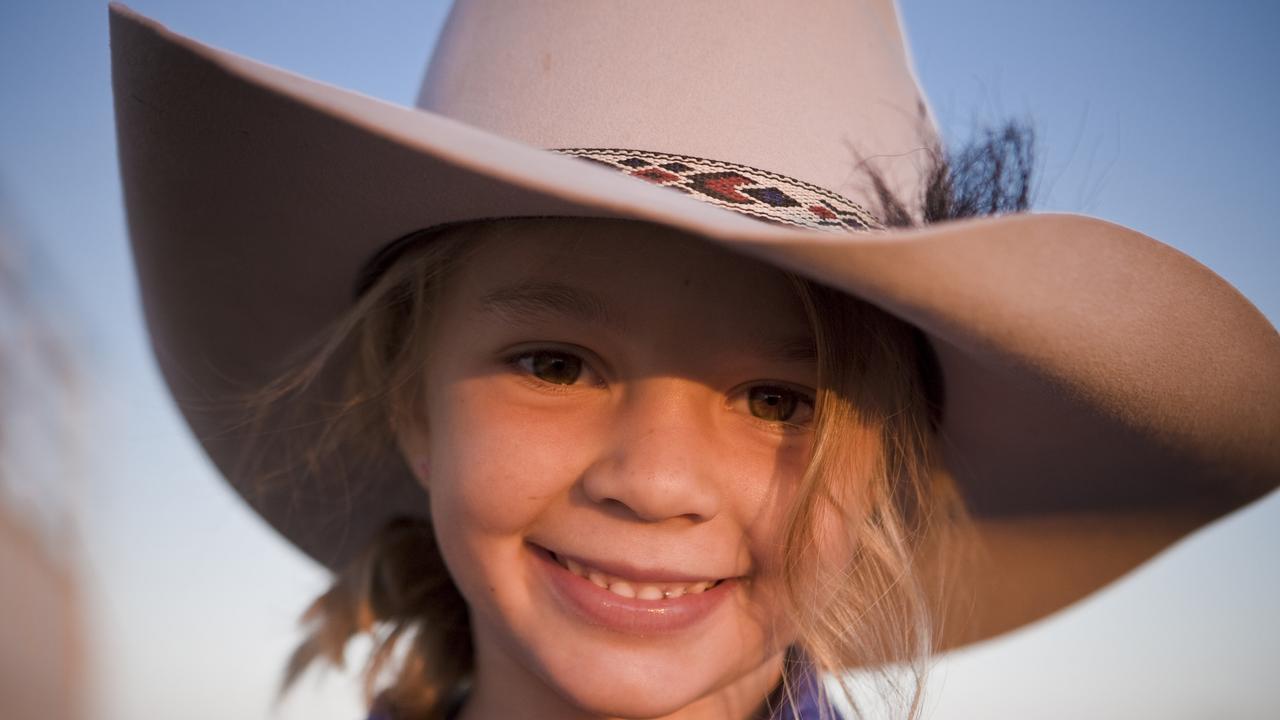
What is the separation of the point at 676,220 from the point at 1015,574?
1.31 meters

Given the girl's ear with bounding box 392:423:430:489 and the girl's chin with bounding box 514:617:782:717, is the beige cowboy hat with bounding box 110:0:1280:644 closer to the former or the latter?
the girl's ear with bounding box 392:423:430:489

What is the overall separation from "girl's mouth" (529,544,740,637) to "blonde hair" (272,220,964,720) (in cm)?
14

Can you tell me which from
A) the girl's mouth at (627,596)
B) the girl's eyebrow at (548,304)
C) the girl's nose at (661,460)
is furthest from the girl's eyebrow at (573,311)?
the girl's mouth at (627,596)

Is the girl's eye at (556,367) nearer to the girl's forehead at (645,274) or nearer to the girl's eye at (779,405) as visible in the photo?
the girl's forehead at (645,274)

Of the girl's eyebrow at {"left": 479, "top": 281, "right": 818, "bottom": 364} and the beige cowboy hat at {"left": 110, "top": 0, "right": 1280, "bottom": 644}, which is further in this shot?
the girl's eyebrow at {"left": 479, "top": 281, "right": 818, "bottom": 364}

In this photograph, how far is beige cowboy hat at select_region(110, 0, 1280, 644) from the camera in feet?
3.15

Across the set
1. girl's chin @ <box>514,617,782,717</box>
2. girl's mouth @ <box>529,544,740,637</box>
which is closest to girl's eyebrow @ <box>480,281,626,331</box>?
girl's mouth @ <box>529,544,740,637</box>

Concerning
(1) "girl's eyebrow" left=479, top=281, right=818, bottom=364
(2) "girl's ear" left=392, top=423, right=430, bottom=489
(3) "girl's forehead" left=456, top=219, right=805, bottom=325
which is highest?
(3) "girl's forehead" left=456, top=219, right=805, bottom=325

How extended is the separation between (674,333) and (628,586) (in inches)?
14.9

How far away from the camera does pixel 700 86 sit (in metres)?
1.31

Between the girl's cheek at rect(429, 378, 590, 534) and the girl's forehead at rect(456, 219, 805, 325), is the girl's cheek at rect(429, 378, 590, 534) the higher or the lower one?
the lower one

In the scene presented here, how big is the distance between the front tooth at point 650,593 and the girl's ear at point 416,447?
490mm

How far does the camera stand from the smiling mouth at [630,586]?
4.44 ft

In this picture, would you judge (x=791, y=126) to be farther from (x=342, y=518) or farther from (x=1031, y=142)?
(x=342, y=518)
